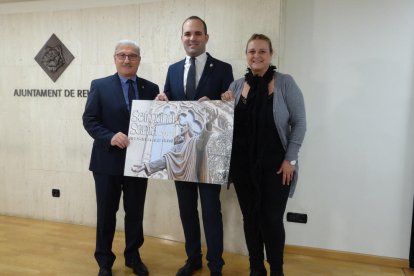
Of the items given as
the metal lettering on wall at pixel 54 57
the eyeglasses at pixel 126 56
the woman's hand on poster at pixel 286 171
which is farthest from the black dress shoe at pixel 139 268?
the metal lettering on wall at pixel 54 57

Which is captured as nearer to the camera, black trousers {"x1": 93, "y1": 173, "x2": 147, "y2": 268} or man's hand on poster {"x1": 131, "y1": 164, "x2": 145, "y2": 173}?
man's hand on poster {"x1": 131, "y1": 164, "x2": 145, "y2": 173}

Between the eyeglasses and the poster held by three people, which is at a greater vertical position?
the eyeglasses

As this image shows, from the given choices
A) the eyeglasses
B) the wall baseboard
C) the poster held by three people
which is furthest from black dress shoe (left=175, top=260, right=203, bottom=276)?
the eyeglasses

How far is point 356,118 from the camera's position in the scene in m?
2.88

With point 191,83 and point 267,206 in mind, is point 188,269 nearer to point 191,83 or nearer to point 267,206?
point 267,206

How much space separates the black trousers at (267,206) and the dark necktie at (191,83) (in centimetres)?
56

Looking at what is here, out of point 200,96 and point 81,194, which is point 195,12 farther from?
point 81,194

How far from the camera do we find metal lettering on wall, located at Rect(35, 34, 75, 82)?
143 inches

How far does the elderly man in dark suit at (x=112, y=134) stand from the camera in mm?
2387

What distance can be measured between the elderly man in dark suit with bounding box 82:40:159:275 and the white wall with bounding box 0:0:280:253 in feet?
2.77

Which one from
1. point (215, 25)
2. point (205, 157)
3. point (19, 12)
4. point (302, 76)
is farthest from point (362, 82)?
point (19, 12)

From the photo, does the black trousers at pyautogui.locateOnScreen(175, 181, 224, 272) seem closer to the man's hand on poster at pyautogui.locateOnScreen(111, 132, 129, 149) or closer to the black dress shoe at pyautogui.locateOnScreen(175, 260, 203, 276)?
the black dress shoe at pyautogui.locateOnScreen(175, 260, 203, 276)

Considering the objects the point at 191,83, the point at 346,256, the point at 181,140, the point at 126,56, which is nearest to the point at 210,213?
the point at 181,140

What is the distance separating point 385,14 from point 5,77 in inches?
151
